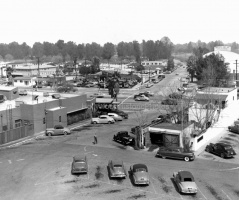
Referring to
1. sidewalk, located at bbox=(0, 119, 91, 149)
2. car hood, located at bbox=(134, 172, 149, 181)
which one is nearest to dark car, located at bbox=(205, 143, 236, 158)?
car hood, located at bbox=(134, 172, 149, 181)

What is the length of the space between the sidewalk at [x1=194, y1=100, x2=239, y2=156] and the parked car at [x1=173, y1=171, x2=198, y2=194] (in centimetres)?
1054

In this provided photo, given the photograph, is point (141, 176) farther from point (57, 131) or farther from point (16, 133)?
point (16, 133)

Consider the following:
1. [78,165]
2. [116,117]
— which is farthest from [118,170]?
[116,117]

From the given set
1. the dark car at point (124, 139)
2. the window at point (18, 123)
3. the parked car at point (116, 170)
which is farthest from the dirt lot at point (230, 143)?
the window at point (18, 123)

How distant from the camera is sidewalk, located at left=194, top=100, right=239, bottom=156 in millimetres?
34709

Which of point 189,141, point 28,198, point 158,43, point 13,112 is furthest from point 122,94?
point 158,43

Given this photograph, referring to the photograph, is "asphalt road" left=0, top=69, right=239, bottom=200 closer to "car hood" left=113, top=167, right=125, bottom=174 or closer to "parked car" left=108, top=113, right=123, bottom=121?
"car hood" left=113, top=167, right=125, bottom=174

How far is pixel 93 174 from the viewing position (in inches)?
921

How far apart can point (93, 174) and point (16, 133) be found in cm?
1336

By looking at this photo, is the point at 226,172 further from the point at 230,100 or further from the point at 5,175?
the point at 230,100

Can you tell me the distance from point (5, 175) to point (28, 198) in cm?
468

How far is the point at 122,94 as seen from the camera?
2576 inches

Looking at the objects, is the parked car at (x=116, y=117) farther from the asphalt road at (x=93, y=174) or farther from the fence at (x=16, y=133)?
the fence at (x=16, y=133)

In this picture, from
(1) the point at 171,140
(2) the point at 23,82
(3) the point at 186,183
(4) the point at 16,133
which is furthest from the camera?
(2) the point at 23,82
